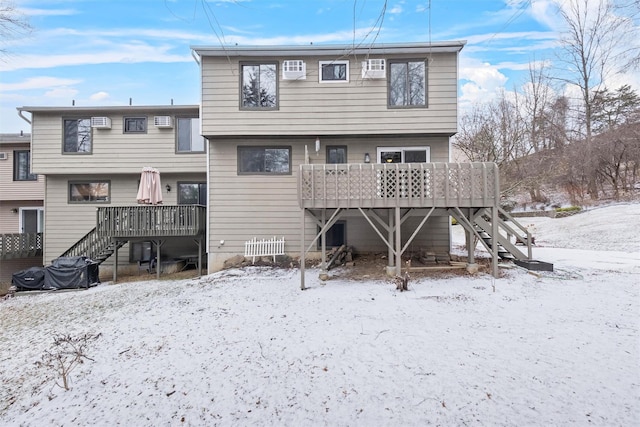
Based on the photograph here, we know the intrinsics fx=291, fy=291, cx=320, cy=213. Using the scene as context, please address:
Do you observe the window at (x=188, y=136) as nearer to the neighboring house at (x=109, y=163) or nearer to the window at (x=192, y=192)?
the neighboring house at (x=109, y=163)

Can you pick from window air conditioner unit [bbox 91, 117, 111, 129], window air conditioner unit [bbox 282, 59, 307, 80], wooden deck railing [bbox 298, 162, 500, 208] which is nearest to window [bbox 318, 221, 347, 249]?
wooden deck railing [bbox 298, 162, 500, 208]

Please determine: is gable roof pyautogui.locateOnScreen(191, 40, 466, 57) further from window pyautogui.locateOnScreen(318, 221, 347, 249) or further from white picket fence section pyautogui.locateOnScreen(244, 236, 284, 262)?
white picket fence section pyautogui.locateOnScreen(244, 236, 284, 262)

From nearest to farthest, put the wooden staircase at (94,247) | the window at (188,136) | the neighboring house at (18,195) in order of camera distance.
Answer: the wooden staircase at (94,247)
the window at (188,136)
the neighboring house at (18,195)

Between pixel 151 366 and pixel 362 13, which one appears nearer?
pixel 362 13

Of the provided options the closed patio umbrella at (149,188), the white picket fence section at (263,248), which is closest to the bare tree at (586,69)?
the white picket fence section at (263,248)

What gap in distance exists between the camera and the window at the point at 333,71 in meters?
9.10

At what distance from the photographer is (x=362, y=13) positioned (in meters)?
3.46

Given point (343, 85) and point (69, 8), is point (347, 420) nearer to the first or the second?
point (69, 8)

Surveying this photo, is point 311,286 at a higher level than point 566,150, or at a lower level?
lower

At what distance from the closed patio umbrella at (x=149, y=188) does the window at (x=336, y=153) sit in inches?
236

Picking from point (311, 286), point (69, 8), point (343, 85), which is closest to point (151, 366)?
point (311, 286)

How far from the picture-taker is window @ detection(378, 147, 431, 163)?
952 cm

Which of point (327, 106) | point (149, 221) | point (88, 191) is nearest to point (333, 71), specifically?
point (327, 106)

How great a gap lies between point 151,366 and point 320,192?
15.9ft
